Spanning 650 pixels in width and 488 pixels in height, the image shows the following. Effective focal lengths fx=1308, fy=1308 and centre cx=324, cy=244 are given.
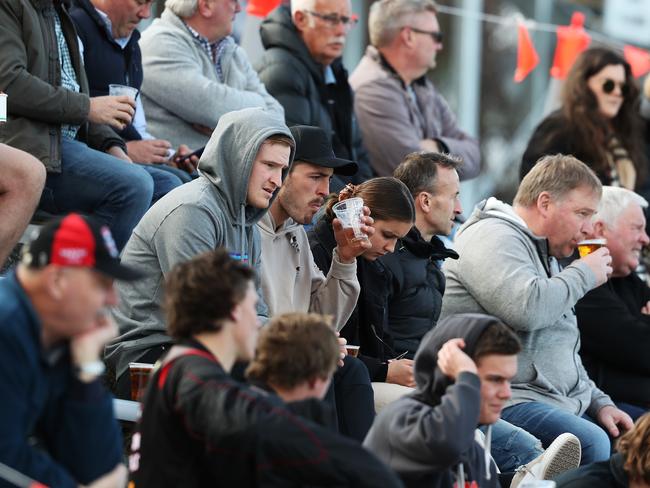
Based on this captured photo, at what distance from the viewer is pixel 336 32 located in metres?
7.38

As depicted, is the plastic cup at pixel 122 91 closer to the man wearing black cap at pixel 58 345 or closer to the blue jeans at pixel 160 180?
the blue jeans at pixel 160 180

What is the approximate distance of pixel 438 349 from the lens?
416 cm

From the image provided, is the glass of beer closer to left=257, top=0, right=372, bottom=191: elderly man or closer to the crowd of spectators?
the crowd of spectators

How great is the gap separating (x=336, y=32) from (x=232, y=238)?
265cm

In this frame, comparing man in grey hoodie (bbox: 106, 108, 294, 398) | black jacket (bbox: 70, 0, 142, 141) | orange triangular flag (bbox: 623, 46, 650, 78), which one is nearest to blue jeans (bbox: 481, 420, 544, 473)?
man in grey hoodie (bbox: 106, 108, 294, 398)

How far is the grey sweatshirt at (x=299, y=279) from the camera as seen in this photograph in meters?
5.38

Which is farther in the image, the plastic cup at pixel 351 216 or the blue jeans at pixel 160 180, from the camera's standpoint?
the blue jeans at pixel 160 180

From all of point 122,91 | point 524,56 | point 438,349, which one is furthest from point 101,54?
point 524,56

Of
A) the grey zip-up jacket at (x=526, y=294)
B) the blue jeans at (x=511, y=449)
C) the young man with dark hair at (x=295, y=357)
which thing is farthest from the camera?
the grey zip-up jacket at (x=526, y=294)

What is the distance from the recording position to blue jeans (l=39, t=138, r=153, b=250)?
5605 mm

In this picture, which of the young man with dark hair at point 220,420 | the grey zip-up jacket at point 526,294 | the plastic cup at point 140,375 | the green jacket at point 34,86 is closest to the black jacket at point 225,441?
the young man with dark hair at point 220,420

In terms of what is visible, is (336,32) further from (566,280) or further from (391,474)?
(391,474)

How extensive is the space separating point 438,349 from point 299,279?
4.60 ft

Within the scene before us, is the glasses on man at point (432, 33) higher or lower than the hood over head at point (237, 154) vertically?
lower
